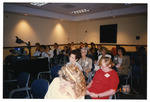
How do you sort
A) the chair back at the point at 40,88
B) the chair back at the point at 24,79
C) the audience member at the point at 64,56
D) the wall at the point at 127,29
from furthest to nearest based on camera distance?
the wall at the point at 127,29 → the audience member at the point at 64,56 → the chair back at the point at 24,79 → the chair back at the point at 40,88

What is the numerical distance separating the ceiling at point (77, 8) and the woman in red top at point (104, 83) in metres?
4.61

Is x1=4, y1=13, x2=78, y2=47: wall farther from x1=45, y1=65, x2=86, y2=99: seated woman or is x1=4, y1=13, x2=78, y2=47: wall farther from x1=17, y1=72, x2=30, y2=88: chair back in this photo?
x1=45, y1=65, x2=86, y2=99: seated woman

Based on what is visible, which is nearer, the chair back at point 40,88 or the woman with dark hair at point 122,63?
the chair back at point 40,88

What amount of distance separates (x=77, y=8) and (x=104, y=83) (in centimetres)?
560

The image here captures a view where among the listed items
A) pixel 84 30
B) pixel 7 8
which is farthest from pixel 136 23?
pixel 7 8

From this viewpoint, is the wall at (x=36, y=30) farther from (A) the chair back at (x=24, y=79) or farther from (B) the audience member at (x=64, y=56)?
(A) the chair back at (x=24, y=79)

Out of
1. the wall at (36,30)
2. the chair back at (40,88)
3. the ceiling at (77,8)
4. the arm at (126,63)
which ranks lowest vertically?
the chair back at (40,88)

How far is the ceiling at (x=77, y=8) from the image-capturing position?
232 inches

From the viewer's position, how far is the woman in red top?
182 cm

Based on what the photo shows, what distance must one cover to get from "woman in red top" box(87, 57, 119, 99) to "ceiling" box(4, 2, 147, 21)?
4606mm

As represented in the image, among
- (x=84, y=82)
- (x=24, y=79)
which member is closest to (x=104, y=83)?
(x=84, y=82)

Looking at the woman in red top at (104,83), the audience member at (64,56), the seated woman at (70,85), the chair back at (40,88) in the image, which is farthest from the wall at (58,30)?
the seated woman at (70,85)

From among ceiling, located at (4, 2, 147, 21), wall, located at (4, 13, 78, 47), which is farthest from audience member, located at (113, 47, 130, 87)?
wall, located at (4, 13, 78, 47)

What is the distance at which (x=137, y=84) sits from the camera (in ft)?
13.4
